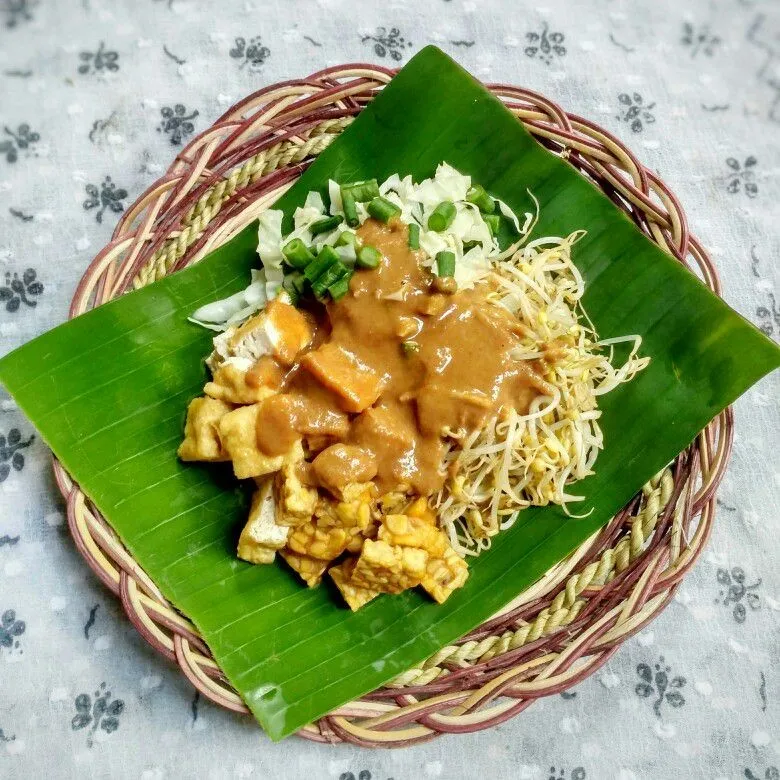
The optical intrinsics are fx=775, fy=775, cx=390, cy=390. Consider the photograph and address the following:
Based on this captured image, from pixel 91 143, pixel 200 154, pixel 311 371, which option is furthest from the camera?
pixel 91 143

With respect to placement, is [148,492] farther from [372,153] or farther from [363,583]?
[372,153]

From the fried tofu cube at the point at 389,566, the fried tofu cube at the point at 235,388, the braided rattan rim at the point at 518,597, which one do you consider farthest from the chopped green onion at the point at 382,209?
the fried tofu cube at the point at 389,566

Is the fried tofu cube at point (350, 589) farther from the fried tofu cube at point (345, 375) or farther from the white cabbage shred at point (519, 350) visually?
the fried tofu cube at point (345, 375)

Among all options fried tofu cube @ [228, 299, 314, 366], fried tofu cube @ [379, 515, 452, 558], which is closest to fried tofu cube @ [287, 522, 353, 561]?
fried tofu cube @ [379, 515, 452, 558]

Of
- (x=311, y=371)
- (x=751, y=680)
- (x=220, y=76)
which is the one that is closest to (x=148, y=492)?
(x=311, y=371)

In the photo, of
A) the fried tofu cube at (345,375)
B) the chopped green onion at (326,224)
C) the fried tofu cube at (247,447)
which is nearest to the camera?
the fried tofu cube at (345,375)
